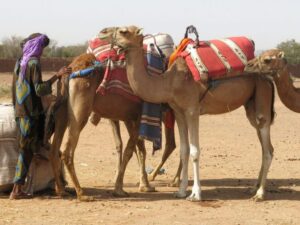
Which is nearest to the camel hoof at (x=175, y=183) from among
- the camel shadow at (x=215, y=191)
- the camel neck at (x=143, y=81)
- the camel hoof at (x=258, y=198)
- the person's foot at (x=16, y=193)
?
the camel shadow at (x=215, y=191)

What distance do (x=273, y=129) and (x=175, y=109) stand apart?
9.27m

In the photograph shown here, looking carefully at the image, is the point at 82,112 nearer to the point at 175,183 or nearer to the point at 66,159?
the point at 66,159

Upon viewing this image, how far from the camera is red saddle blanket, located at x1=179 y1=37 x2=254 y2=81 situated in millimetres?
8070

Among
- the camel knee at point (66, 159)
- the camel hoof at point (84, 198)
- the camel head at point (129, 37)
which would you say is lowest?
the camel hoof at point (84, 198)

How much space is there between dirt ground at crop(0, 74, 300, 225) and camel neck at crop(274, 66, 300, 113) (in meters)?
1.33

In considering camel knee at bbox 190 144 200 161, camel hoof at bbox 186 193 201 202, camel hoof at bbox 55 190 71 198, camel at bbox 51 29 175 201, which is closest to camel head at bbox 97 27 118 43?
camel at bbox 51 29 175 201

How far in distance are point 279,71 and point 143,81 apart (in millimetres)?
1931

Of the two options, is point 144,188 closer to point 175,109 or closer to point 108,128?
point 175,109

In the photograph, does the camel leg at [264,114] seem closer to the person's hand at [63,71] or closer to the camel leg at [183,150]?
the camel leg at [183,150]

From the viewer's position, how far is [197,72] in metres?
8.00

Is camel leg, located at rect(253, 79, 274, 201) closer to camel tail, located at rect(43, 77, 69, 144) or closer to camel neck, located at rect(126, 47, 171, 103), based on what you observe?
camel neck, located at rect(126, 47, 171, 103)

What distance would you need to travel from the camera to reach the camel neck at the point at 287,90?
27.3 ft

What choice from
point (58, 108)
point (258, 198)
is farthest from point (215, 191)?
point (58, 108)

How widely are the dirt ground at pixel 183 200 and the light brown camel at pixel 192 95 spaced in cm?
43
